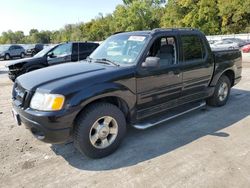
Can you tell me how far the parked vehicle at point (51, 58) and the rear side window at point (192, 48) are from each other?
6169 mm

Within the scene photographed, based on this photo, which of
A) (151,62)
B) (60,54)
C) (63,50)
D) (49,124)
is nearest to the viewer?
(49,124)

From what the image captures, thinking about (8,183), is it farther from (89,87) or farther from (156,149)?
(156,149)

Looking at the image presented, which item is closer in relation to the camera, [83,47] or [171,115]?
[171,115]

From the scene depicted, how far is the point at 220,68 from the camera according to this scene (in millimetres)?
5785

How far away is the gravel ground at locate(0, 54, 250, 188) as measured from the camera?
329 cm

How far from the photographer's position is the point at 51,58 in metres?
10.6

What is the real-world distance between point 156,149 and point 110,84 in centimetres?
128

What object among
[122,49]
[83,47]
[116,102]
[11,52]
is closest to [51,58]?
[83,47]

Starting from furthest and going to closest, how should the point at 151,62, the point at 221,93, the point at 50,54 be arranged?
1. the point at 50,54
2. the point at 221,93
3. the point at 151,62

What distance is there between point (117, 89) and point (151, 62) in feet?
2.31

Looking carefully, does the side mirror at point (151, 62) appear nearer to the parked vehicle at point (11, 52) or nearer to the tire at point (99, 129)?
the tire at point (99, 129)

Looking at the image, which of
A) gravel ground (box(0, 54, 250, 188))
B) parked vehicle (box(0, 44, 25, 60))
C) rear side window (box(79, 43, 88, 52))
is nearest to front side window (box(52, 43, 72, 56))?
rear side window (box(79, 43, 88, 52))

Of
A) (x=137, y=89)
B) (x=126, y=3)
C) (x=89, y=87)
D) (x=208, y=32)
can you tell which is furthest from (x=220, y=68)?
(x=126, y=3)

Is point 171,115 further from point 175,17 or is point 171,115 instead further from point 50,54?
point 175,17
